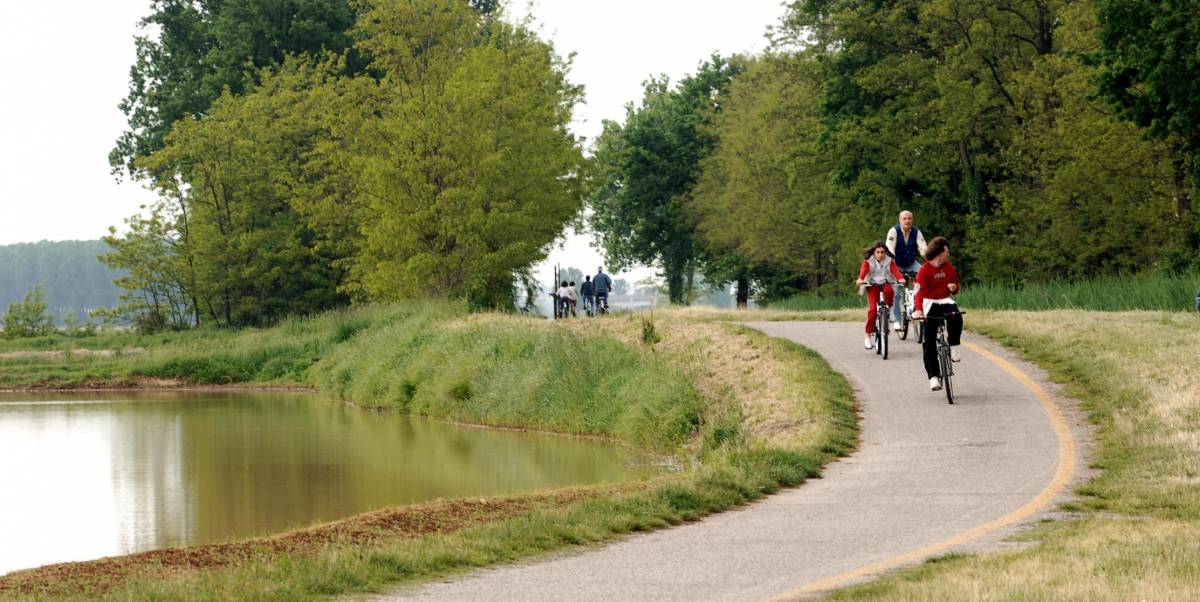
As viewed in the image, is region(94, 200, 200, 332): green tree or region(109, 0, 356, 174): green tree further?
region(109, 0, 356, 174): green tree

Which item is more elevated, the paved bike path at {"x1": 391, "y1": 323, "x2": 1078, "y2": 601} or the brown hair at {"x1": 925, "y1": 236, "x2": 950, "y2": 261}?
the brown hair at {"x1": 925, "y1": 236, "x2": 950, "y2": 261}

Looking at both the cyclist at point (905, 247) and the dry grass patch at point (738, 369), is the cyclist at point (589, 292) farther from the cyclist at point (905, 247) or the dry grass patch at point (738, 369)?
the cyclist at point (905, 247)

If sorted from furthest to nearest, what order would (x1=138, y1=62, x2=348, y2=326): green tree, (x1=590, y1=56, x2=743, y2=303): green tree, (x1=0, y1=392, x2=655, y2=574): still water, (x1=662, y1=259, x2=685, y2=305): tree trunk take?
(x1=662, y1=259, x2=685, y2=305): tree trunk → (x1=590, y1=56, x2=743, y2=303): green tree → (x1=138, y1=62, x2=348, y2=326): green tree → (x1=0, y1=392, x2=655, y2=574): still water

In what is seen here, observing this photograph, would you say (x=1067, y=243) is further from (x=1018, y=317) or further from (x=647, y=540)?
(x=647, y=540)

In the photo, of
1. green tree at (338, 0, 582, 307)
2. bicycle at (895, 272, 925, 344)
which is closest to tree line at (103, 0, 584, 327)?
green tree at (338, 0, 582, 307)

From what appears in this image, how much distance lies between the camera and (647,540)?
37.9 ft

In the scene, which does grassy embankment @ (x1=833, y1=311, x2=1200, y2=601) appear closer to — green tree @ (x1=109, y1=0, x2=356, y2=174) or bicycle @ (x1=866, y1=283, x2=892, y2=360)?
bicycle @ (x1=866, y1=283, x2=892, y2=360)

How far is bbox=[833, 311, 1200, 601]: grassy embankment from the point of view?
8.72 m

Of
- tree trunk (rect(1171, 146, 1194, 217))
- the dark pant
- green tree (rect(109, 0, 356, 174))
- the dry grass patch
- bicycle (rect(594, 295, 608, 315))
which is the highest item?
green tree (rect(109, 0, 356, 174))

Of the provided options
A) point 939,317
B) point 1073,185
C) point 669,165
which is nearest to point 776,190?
point 669,165

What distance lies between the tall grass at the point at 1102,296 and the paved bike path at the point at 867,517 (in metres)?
13.7

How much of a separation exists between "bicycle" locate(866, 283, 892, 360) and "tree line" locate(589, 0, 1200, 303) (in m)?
14.5

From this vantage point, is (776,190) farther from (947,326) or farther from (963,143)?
(947,326)

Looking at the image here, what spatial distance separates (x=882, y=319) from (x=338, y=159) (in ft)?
121
